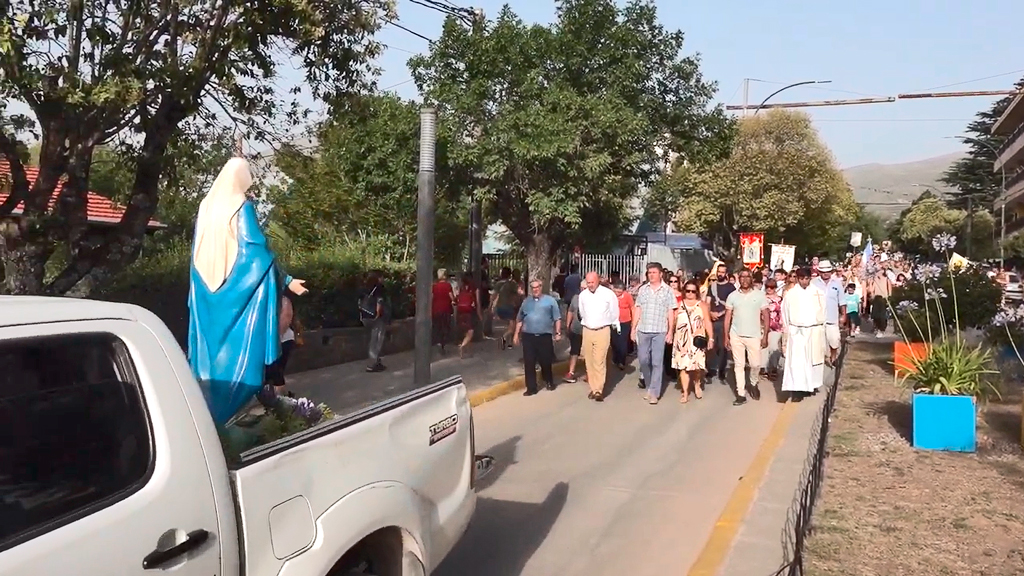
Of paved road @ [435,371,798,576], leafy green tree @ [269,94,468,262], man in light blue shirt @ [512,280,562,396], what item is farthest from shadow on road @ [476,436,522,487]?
leafy green tree @ [269,94,468,262]

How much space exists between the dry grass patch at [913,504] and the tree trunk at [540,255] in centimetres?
1202

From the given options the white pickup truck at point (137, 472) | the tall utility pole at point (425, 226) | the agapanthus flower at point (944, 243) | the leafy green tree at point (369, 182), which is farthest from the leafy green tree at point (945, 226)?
the white pickup truck at point (137, 472)

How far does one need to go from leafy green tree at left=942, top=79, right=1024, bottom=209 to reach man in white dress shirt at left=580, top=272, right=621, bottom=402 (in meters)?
73.3

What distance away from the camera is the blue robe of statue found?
4188 mm

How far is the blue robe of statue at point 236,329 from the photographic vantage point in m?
4.19

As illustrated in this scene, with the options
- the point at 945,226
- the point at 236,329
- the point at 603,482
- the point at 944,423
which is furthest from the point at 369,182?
the point at 945,226

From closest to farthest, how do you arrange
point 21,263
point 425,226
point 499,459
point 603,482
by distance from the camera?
point 21,263 → point 603,482 → point 499,459 → point 425,226

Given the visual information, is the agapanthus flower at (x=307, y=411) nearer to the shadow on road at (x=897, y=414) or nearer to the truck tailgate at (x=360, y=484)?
the truck tailgate at (x=360, y=484)

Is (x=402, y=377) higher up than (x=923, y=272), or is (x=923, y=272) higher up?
(x=923, y=272)

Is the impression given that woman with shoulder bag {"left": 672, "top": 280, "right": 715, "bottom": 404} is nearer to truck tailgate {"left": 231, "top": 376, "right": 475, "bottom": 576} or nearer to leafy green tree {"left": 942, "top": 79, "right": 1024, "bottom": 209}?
truck tailgate {"left": 231, "top": 376, "right": 475, "bottom": 576}

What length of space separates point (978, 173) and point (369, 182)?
243ft

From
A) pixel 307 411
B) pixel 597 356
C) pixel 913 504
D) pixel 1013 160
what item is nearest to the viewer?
pixel 307 411

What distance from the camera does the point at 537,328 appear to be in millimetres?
12953

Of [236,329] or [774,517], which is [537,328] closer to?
[774,517]
